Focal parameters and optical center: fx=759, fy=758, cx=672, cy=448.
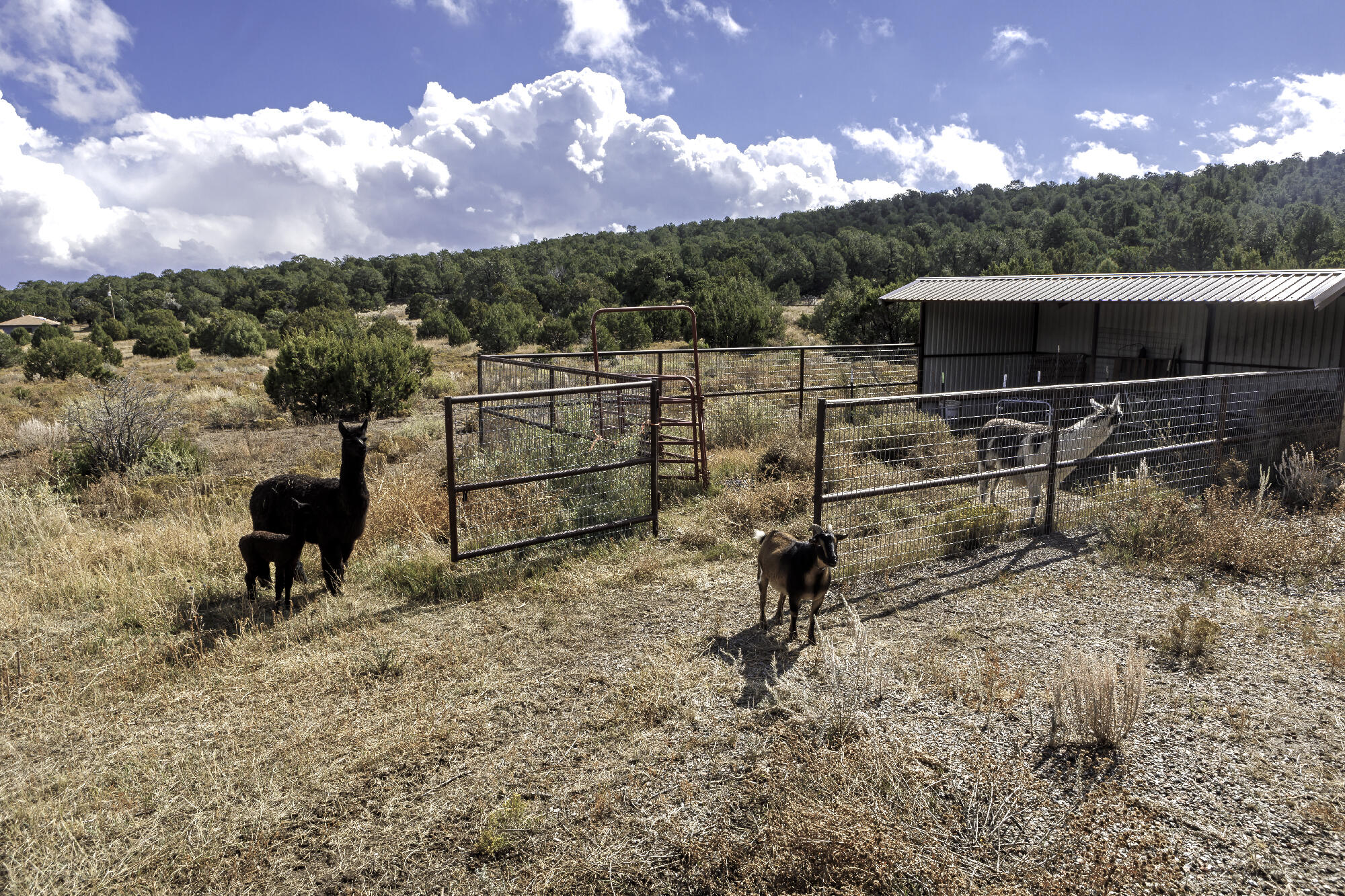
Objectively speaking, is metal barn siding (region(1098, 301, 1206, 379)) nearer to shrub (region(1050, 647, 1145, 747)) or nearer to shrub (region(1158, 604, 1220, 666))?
shrub (region(1158, 604, 1220, 666))

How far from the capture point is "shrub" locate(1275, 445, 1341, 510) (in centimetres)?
859

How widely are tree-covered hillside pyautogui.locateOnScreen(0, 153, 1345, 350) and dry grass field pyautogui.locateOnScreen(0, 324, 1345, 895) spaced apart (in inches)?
828

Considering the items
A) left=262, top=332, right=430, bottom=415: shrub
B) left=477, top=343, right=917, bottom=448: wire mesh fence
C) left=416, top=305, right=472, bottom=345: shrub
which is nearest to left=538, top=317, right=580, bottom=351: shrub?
left=416, top=305, right=472, bottom=345: shrub

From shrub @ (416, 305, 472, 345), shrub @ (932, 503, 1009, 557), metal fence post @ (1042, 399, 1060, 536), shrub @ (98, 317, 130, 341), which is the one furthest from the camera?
shrub @ (98, 317, 130, 341)

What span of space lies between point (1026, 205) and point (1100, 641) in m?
90.8

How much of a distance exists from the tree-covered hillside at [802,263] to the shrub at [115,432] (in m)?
21.4

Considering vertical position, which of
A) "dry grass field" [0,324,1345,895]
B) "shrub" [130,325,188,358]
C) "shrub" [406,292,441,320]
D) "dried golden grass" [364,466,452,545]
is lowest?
"dry grass field" [0,324,1345,895]

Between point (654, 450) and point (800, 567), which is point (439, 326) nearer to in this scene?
point (654, 450)

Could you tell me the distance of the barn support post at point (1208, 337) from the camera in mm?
12773

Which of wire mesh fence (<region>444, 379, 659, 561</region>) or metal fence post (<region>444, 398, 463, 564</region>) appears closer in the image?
metal fence post (<region>444, 398, 463, 564</region>)

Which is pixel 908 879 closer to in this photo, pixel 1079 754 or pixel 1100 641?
pixel 1079 754

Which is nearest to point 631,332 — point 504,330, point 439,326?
point 504,330

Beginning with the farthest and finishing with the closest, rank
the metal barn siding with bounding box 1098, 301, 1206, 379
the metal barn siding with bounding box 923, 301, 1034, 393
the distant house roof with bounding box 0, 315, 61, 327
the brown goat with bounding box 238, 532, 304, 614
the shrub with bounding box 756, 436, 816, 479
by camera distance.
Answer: the distant house roof with bounding box 0, 315, 61, 327 < the metal barn siding with bounding box 923, 301, 1034, 393 < the metal barn siding with bounding box 1098, 301, 1206, 379 < the shrub with bounding box 756, 436, 816, 479 < the brown goat with bounding box 238, 532, 304, 614

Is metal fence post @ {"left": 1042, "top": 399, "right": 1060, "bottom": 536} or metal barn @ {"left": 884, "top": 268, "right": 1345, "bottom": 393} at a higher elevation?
metal barn @ {"left": 884, "top": 268, "right": 1345, "bottom": 393}
